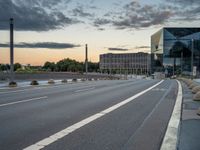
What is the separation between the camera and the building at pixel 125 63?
18227cm

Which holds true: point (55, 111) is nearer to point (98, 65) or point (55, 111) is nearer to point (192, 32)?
point (192, 32)

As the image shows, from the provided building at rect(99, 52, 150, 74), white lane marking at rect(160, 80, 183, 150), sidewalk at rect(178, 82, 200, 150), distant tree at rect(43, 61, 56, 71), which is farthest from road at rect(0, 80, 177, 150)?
building at rect(99, 52, 150, 74)

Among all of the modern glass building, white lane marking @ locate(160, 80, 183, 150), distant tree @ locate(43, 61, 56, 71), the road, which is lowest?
white lane marking @ locate(160, 80, 183, 150)

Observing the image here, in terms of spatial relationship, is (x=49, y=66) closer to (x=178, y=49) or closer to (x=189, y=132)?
(x=178, y=49)

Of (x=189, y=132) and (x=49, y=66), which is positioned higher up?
(x=49, y=66)

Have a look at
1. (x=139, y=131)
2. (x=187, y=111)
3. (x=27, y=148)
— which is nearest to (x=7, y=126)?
(x=27, y=148)

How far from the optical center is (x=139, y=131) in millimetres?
9758

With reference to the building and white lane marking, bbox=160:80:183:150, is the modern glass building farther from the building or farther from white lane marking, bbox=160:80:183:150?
white lane marking, bbox=160:80:183:150

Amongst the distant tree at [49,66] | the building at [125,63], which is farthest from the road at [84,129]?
the building at [125,63]

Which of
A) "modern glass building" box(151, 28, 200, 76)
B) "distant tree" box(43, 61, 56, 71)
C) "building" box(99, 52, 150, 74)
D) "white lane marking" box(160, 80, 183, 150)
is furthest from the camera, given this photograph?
"building" box(99, 52, 150, 74)

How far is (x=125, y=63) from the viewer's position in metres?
186

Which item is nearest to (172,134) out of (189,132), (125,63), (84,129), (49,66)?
(189,132)

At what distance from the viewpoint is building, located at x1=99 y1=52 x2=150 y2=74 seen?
182m

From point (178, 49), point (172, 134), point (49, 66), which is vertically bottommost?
point (172, 134)
